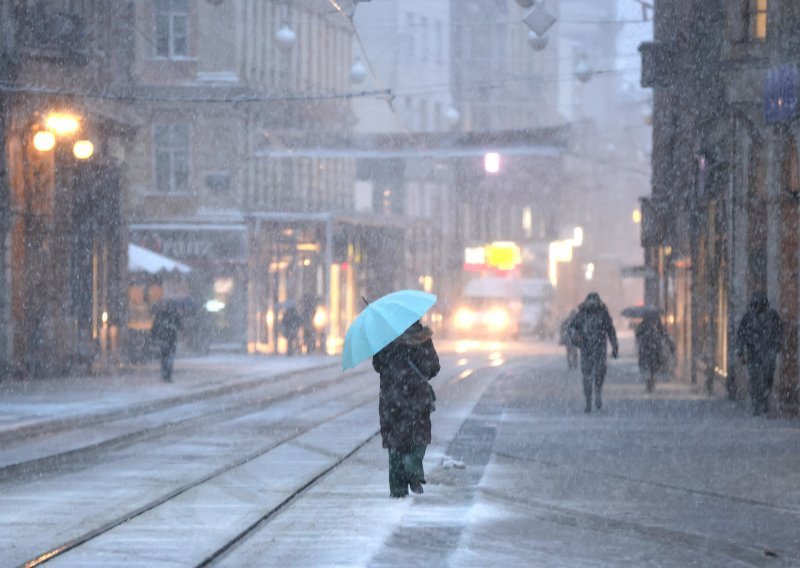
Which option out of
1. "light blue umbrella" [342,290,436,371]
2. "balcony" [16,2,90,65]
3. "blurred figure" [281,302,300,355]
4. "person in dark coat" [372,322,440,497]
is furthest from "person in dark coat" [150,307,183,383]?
"light blue umbrella" [342,290,436,371]

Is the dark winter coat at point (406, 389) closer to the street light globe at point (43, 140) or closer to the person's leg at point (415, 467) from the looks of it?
the person's leg at point (415, 467)

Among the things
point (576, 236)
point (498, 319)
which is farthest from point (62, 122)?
point (576, 236)

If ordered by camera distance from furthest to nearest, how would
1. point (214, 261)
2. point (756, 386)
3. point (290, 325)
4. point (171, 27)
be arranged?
point (171, 27)
point (214, 261)
point (290, 325)
point (756, 386)

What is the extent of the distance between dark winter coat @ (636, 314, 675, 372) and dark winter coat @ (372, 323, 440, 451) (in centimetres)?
1775

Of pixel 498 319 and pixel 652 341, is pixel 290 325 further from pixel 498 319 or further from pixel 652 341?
pixel 498 319

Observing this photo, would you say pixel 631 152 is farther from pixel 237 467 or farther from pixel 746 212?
pixel 237 467

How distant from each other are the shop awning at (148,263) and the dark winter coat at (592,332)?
64.7 feet

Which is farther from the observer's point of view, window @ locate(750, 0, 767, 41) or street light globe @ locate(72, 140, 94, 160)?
street light globe @ locate(72, 140, 94, 160)

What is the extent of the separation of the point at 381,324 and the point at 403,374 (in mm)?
668

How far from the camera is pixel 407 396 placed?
1356 cm

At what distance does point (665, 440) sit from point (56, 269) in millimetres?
18666

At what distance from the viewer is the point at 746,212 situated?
89.1ft

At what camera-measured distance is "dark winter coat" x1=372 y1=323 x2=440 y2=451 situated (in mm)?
13531

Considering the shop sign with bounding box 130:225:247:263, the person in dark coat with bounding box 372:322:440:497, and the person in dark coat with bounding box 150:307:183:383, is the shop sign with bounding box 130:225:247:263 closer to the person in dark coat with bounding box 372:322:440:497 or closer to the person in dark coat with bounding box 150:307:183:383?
the person in dark coat with bounding box 150:307:183:383
